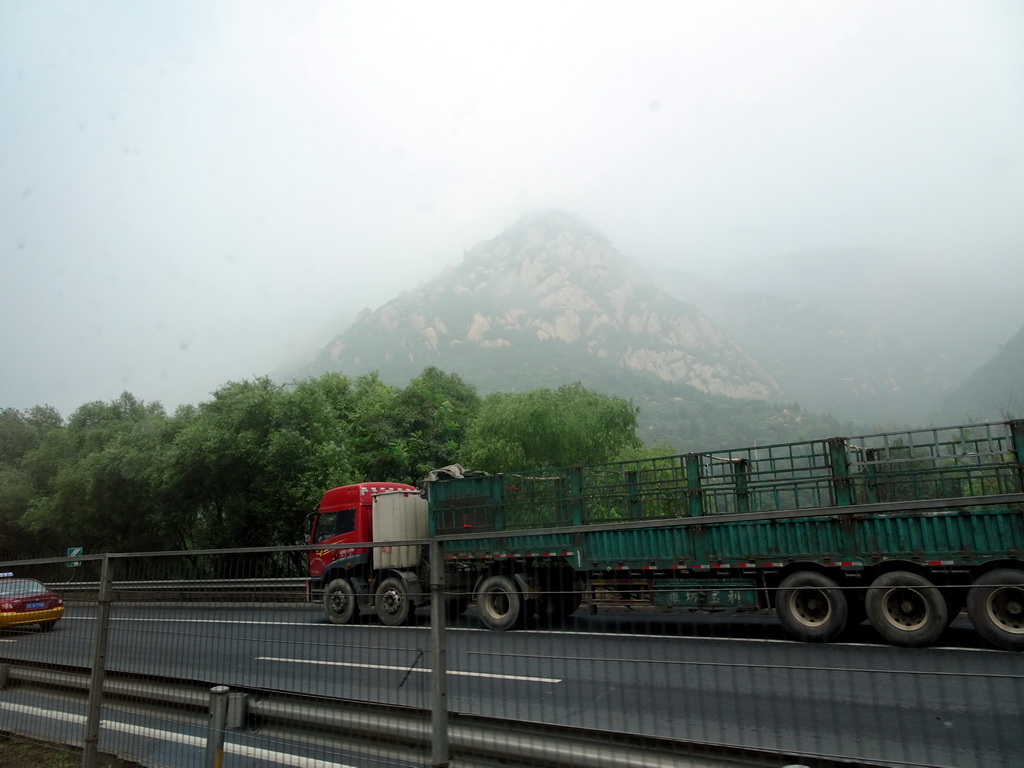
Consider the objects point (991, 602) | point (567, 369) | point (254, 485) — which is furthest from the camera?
point (567, 369)

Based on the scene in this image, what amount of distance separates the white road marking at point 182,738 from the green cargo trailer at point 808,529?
2673 millimetres

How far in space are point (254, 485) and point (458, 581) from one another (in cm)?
2479

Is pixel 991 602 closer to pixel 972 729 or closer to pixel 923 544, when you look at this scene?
pixel 923 544

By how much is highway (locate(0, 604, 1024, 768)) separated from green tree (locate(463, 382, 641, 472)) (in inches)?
1000

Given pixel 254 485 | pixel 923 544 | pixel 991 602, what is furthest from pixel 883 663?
pixel 254 485

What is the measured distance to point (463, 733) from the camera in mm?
3750

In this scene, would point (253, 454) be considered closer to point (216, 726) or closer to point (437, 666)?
point (216, 726)

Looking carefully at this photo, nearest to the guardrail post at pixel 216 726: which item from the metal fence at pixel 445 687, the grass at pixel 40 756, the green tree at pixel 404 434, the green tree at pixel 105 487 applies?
the metal fence at pixel 445 687

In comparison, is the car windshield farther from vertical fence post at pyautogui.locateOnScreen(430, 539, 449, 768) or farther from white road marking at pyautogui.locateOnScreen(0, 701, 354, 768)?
vertical fence post at pyautogui.locateOnScreen(430, 539, 449, 768)

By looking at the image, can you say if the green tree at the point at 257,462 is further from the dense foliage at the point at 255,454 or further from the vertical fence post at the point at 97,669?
the vertical fence post at the point at 97,669

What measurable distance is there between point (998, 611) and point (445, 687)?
5.59 meters

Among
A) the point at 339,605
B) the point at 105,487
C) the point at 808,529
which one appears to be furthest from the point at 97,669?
the point at 105,487

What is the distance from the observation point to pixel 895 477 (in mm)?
11117

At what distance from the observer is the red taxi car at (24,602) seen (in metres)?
6.62
